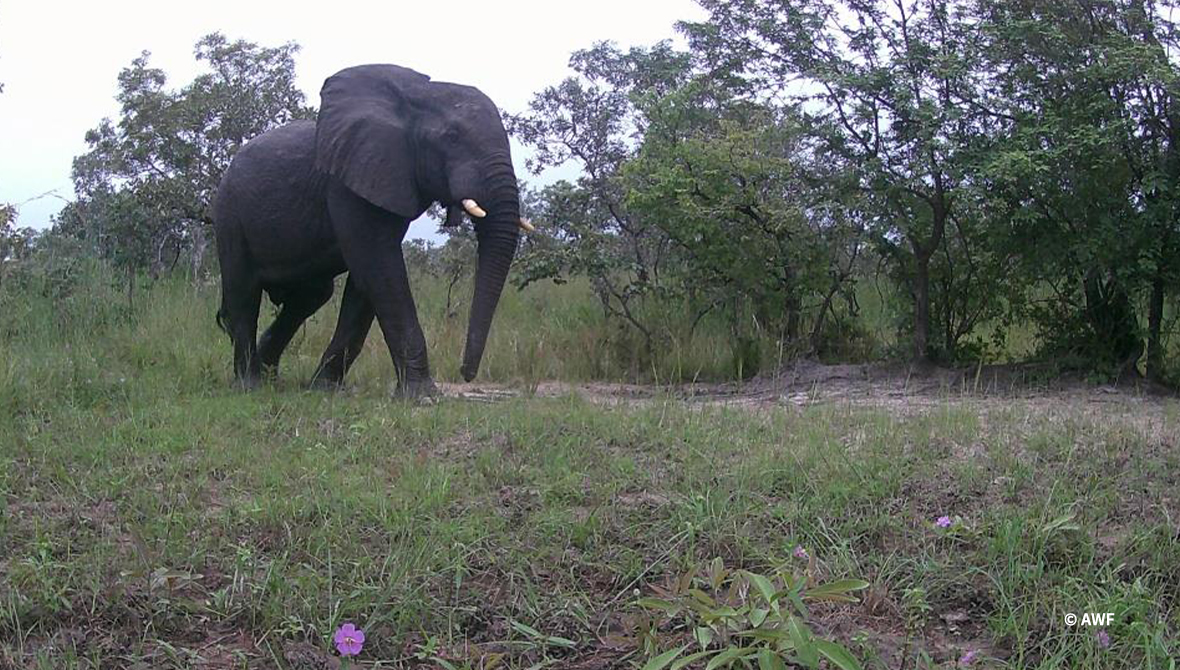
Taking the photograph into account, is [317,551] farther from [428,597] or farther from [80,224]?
[80,224]

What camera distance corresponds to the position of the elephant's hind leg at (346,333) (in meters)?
8.09

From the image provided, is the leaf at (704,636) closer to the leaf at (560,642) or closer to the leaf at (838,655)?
the leaf at (838,655)

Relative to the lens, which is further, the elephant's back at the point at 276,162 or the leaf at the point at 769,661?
the elephant's back at the point at 276,162

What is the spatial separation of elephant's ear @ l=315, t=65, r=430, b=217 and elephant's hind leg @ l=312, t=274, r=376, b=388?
884mm

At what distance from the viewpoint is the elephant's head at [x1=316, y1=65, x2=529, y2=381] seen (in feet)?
23.8

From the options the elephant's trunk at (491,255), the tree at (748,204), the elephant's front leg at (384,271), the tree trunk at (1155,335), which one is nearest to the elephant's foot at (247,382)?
the elephant's front leg at (384,271)

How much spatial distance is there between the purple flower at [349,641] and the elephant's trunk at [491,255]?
3721mm

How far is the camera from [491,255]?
7.44 metres

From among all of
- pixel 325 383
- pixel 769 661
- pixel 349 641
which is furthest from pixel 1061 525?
pixel 325 383

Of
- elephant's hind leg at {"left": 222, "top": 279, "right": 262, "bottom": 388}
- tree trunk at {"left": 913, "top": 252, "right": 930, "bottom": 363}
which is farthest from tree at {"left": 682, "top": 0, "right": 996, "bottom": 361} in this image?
elephant's hind leg at {"left": 222, "top": 279, "right": 262, "bottom": 388}

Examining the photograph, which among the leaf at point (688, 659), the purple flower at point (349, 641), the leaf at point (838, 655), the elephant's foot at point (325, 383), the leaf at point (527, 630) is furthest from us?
the elephant's foot at point (325, 383)

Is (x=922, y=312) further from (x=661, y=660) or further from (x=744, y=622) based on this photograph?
(x=661, y=660)

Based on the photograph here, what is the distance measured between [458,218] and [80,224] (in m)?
7.48

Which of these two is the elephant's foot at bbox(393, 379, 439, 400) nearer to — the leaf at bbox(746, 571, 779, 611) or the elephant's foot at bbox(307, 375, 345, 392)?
the elephant's foot at bbox(307, 375, 345, 392)
